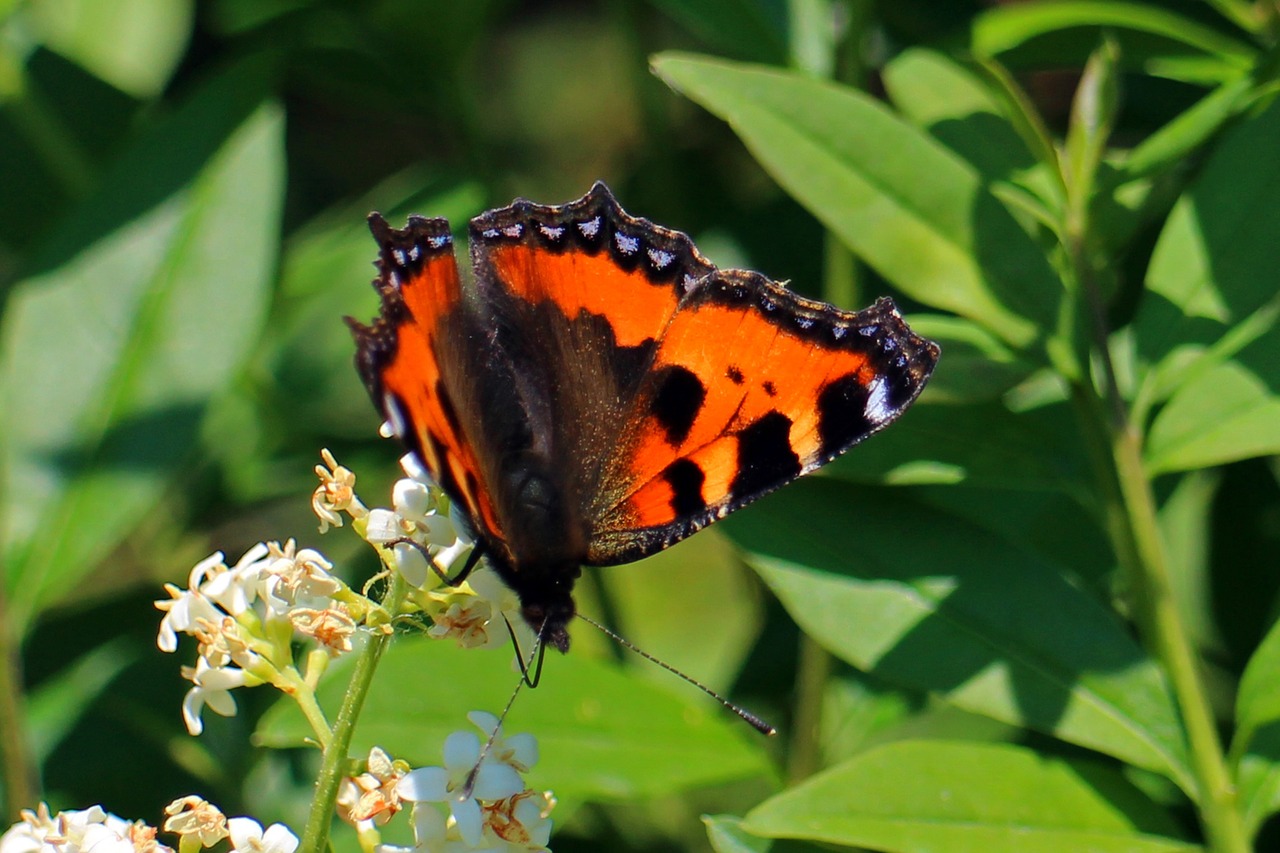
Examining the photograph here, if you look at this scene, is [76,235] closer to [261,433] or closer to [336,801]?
[261,433]

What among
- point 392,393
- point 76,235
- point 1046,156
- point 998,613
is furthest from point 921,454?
point 76,235

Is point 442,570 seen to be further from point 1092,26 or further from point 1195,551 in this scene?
point 1195,551

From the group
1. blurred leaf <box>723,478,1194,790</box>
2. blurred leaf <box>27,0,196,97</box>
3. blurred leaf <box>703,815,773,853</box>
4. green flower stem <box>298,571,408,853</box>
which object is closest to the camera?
green flower stem <box>298,571,408,853</box>

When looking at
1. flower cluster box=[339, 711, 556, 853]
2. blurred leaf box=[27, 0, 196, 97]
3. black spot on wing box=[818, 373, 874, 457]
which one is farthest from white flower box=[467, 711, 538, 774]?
blurred leaf box=[27, 0, 196, 97]

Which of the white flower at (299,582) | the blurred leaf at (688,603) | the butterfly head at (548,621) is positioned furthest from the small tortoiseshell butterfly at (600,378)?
the blurred leaf at (688,603)

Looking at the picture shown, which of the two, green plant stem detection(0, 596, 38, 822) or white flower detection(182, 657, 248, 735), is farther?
green plant stem detection(0, 596, 38, 822)

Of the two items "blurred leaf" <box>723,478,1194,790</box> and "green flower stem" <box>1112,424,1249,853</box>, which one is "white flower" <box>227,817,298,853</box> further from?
"green flower stem" <box>1112,424,1249,853</box>

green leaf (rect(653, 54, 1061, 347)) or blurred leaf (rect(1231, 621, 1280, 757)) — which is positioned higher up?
green leaf (rect(653, 54, 1061, 347))

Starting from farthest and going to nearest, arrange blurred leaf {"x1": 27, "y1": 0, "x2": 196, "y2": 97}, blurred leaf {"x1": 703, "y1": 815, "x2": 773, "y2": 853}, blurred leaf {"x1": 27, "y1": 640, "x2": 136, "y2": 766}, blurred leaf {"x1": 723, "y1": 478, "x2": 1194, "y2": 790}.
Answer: blurred leaf {"x1": 27, "y1": 0, "x2": 196, "y2": 97}, blurred leaf {"x1": 27, "y1": 640, "x2": 136, "y2": 766}, blurred leaf {"x1": 723, "y1": 478, "x2": 1194, "y2": 790}, blurred leaf {"x1": 703, "y1": 815, "x2": 773, "y2": 853}

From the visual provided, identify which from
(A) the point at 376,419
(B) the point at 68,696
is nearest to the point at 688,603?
(A) the point at 376,419
